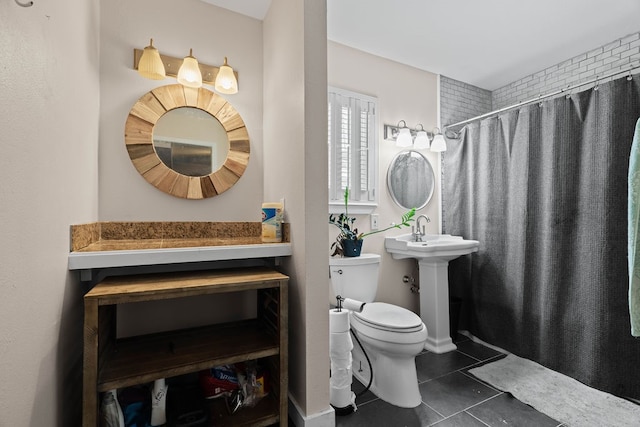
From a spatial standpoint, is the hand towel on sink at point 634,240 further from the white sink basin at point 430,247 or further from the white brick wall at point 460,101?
the white brick wall at point 460,101

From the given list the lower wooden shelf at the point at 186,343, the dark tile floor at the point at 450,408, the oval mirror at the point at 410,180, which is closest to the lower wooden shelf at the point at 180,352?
the lower wooden shelf at the point at 186,343

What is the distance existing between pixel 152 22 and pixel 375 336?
2224mm

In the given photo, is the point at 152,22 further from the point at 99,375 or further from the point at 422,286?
the point at 422,286

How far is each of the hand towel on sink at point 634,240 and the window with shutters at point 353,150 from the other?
1.52m

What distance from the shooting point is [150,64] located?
5.29 feet

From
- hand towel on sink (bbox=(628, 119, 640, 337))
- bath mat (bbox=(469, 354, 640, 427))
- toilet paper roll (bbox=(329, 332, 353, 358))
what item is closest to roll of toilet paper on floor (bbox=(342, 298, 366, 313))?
toilet paper roll (bbox=(329, 332, 353, 358))

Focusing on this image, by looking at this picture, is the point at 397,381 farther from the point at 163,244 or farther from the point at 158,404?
the point at 163,244

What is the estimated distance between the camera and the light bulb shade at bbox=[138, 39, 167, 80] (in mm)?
1606

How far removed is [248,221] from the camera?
1.98 metres

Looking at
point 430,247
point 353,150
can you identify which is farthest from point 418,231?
point 353,150

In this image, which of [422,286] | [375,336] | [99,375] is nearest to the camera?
[99,375]

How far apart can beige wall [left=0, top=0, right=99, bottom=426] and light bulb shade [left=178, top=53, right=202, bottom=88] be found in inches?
17.0

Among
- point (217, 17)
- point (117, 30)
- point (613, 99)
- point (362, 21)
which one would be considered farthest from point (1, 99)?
point (613, 99)

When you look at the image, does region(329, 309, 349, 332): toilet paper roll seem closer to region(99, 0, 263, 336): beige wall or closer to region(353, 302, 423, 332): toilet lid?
region(353, 302, 423, 332): toilet lid
